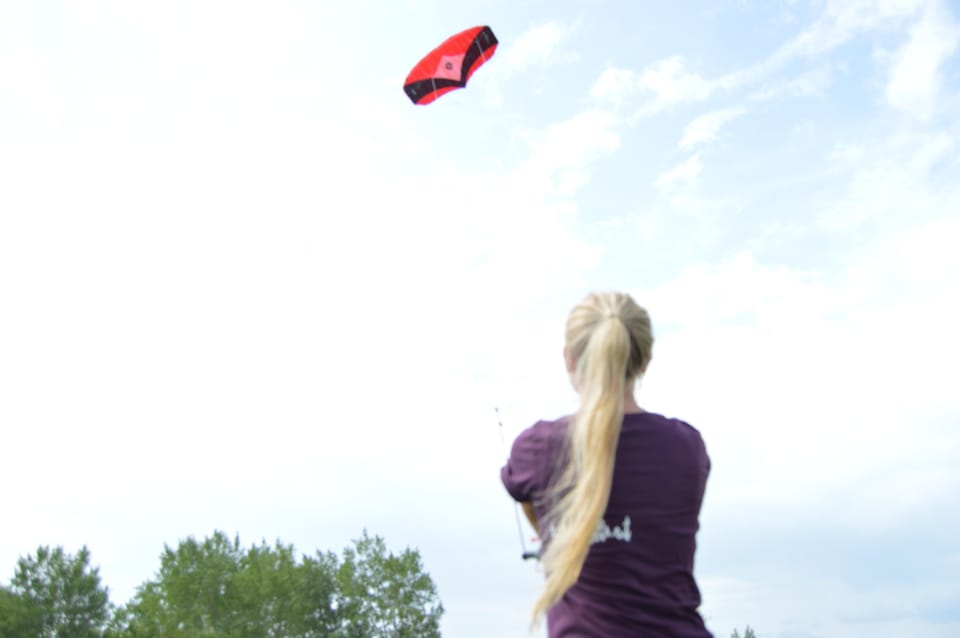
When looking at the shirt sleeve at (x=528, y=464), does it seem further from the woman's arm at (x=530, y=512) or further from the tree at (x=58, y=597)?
the tree at (x=58, y=597)

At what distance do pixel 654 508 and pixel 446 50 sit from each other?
18.5m

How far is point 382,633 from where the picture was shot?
68.8 metres

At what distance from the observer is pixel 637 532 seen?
141 inches

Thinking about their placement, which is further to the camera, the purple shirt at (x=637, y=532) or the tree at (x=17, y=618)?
the tree at (x=17, y=618)

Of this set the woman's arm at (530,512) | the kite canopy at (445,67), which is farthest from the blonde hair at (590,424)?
the kite canopy at (445,67)

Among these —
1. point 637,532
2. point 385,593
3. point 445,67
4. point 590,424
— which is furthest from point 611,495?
point 385,593

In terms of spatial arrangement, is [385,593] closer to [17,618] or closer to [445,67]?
[17,618]

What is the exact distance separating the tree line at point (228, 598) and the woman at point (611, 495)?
211ft

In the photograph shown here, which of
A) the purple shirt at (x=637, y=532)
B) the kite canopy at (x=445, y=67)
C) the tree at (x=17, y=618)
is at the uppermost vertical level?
the tree at (x=17, y=618)

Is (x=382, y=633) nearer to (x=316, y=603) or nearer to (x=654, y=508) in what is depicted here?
(x=316, y=603)

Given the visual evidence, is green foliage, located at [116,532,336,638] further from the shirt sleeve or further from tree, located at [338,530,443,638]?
the shirt sleeve

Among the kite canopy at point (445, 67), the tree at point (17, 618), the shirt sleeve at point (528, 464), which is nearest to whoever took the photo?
the shirt sleeve at point (528, 464)

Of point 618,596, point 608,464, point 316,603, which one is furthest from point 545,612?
point 316,603

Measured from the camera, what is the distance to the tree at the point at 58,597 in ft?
210
